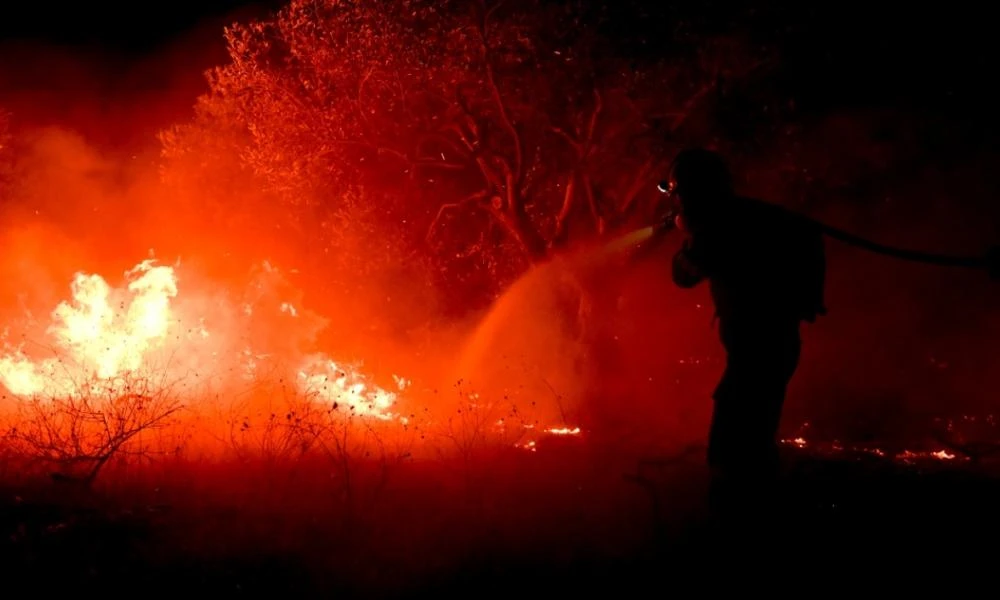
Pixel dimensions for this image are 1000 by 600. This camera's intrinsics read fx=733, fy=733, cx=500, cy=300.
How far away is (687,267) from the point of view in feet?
15.5

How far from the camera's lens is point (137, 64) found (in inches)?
883

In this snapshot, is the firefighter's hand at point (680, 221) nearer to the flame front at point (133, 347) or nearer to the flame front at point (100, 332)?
the flame front at point (133, 347)

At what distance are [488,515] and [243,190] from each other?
13.9m

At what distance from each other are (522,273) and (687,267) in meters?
10.9

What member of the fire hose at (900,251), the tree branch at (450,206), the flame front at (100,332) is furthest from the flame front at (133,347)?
the fire hose at (900,251)

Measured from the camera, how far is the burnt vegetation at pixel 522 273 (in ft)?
19.6

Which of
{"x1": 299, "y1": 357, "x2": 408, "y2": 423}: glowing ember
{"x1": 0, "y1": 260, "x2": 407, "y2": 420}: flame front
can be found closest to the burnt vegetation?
{"x1": 299, "y1": 357, "x2": 408, "y2": 423}: glowing ember

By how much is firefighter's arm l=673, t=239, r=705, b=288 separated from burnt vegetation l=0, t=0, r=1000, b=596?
156 centimetres

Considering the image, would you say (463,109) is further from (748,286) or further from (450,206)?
(748,286)

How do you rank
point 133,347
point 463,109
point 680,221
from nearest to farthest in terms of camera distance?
point 680,221, point 463,109, point 133,347

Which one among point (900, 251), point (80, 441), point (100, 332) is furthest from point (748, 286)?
point (100, 332)

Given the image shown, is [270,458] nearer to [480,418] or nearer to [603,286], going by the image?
[480,418]

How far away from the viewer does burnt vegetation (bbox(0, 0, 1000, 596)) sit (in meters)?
5.98

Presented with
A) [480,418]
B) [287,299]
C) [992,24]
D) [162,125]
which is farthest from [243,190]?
[992,24]
